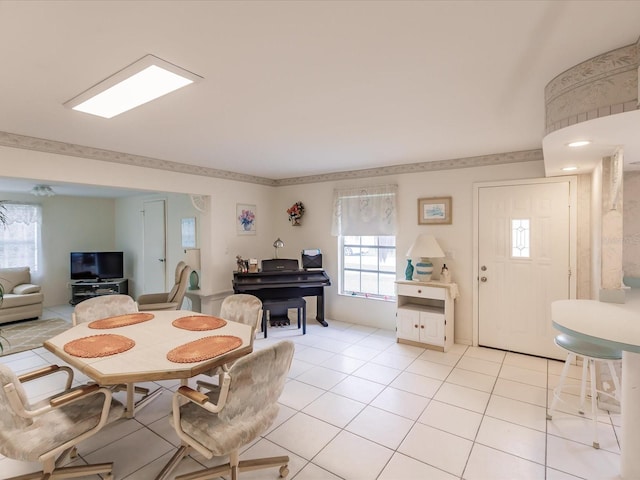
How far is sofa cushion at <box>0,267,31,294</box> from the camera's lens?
5480 millimetres

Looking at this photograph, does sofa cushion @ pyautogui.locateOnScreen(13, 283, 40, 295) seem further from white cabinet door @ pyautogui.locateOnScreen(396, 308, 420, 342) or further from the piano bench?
white cabinet door @ pyautogui.locateOnScreen(396, 308, 420, 342)

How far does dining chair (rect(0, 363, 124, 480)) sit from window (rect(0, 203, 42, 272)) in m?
5.62

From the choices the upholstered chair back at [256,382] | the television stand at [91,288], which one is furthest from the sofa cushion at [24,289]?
the upholstered chair back at [256,382]

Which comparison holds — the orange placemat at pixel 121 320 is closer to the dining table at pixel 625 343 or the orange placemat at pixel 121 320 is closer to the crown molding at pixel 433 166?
the dining table at pixel 625 343

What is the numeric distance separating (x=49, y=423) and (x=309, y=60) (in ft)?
7.71

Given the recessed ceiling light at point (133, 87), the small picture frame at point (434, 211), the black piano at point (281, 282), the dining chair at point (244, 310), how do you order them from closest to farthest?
the recessed ceiling light at point (133, 87)
the dining chair at point (244, 310)
the small picture frame at point (434, 211)
the black piano at point (281, 282)

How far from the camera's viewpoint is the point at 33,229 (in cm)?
623

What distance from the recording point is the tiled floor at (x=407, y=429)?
1.99m

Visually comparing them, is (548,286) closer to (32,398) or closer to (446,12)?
(446,12)

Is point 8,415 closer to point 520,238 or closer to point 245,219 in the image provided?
point 245,219

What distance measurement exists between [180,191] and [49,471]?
3.13m

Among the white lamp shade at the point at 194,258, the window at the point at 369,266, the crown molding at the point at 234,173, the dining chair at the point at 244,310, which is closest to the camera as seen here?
the dining chair at the point at 244,310

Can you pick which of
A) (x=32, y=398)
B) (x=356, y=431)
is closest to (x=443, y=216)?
(x=356, y=431)

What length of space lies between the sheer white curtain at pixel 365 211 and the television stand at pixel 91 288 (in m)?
4.64
